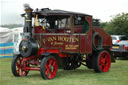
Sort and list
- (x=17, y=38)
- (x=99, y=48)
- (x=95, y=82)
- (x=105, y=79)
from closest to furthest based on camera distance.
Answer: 1. (x=95, y=82)
2. (x=105, y=79)
3. (x=99, y=48)
4. (x=17, y=38)

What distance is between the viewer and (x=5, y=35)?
17.8 m

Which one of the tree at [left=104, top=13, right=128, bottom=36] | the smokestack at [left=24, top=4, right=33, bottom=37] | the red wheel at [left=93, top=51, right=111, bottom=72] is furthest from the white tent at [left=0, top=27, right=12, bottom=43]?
the tree at [left=104, top=13, right=128, bottom=36]

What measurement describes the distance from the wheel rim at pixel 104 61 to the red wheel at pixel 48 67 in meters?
2.29

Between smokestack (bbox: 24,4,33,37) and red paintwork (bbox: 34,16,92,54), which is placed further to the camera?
red paintwork (bbox: 34,16,92,54)

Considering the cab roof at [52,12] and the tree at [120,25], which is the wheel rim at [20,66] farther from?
the tree at [120,25]

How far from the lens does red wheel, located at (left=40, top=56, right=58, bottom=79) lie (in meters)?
8.39

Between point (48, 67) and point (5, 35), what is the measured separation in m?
9.84

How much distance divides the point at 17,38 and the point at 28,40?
9536 millimetres

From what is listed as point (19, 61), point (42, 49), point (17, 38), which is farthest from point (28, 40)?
point (17, 38)

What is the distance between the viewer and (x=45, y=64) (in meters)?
8.45

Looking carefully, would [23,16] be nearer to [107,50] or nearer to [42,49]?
[42,49]

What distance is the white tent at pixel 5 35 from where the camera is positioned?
693 inches

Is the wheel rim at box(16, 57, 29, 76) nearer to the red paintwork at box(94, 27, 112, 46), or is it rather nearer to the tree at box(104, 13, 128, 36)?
the red paintwork at box(94, 27, 112, 46)

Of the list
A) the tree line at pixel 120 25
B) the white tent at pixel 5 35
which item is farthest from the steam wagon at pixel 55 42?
the tree line at pixel 120 25
